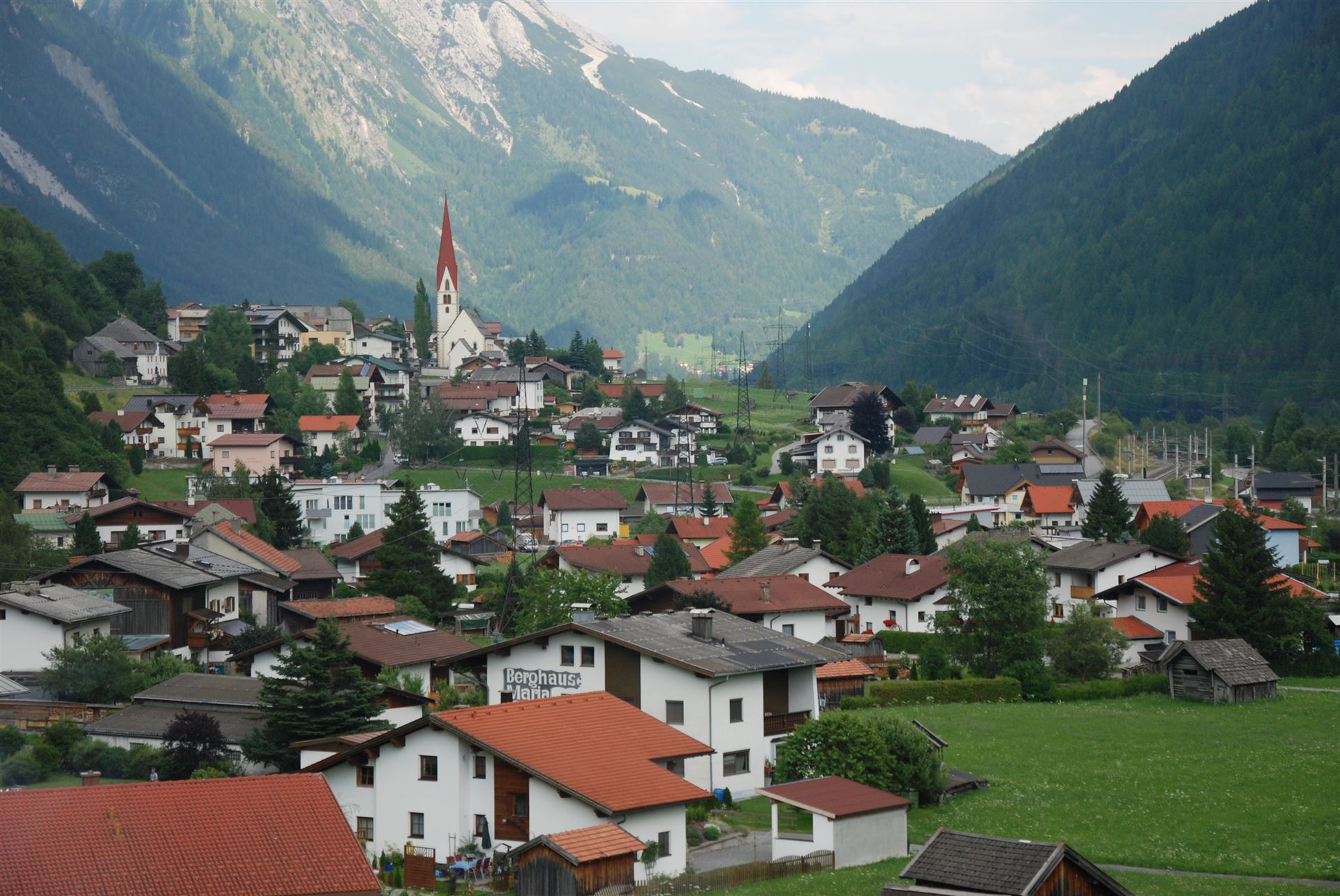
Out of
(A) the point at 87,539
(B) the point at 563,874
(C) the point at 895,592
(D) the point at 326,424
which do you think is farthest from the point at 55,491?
(B) the point at 563,874

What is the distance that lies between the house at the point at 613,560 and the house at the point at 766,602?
1043 centimetres

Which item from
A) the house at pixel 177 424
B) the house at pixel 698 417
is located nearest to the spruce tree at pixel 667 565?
the house at pixel 177 424

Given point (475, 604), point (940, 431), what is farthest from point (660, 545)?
point (940, 431)

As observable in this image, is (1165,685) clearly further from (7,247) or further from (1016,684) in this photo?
(7,247)

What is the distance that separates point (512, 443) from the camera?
359 feet

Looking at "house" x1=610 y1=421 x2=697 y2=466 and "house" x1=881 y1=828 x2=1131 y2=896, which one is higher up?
"house" x1=610 y1=421 x2=697 y2=466

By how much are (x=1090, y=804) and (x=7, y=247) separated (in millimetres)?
98255

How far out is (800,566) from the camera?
65000 mm

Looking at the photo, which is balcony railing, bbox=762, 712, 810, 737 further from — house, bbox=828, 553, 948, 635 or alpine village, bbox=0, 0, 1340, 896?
house, bbox=828, 553, 948, 635

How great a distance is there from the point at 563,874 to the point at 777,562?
4044 cm

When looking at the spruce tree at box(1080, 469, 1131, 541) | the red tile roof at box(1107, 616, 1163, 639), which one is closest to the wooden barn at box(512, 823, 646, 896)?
the red tile roof at box(1107, 616, 1163, 639)

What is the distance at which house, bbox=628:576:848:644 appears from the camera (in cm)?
5247

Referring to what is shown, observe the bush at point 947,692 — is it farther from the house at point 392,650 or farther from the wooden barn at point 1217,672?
the house at point 392,650

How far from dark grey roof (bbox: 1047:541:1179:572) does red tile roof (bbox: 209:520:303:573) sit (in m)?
30.0
